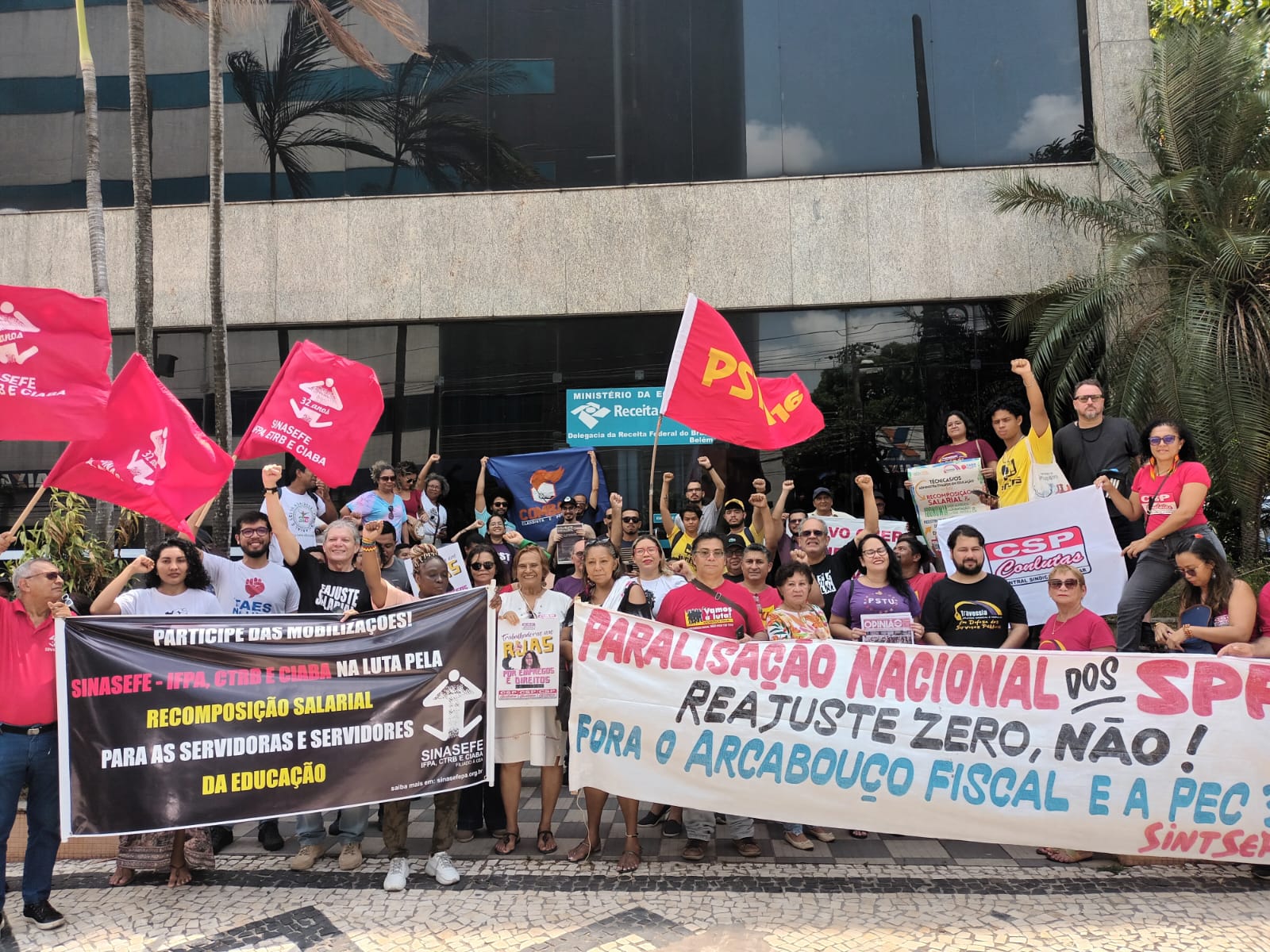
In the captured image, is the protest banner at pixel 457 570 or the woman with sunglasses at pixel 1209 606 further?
the protest banner at pixel 457 570

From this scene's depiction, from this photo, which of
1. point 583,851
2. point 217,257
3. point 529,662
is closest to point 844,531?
point 529,662

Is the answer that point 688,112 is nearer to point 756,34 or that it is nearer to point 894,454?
point 756,34

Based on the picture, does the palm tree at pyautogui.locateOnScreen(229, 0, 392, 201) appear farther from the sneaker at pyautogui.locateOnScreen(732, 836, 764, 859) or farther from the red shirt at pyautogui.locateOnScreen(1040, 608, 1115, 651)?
the red shirt at pyautogui.locateOnScreen(1040, 608, 1115, 651)

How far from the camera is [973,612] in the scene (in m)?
5.70

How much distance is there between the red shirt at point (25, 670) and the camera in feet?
15.1

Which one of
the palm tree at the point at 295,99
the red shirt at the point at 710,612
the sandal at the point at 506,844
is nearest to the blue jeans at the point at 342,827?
the sandal at the point at 506,844

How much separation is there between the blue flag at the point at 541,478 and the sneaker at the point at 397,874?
20.5 feet

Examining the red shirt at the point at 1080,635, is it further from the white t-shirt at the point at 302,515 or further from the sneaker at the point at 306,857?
the white t-shirt at the point at 302,515

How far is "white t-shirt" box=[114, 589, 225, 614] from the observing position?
210 inches

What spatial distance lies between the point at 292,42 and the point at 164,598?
10433 mm

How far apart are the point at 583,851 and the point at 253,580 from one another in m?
2.75

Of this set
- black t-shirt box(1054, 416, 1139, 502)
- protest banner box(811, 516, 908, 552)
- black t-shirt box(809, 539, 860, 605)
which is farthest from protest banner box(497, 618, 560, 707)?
black t-shirt box(1054, 416, 1139, 502)

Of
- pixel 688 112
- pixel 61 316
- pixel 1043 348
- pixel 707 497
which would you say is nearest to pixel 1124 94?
Answer: pixel 1043 348

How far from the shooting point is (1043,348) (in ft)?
36.0
